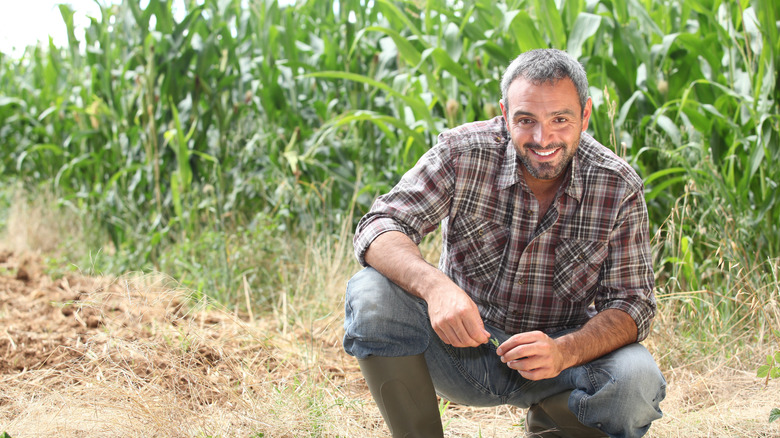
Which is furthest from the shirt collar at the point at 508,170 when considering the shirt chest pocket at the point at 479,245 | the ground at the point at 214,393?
the ground at the point at 214,393

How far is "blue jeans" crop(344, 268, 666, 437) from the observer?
1.51m

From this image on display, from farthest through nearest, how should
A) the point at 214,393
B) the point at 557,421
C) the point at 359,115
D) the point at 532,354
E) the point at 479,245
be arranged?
1. the point at 359,115
2. the point at 214,393
3. the point at 479,245
4. the point at 557,421
5. the point at 532,354

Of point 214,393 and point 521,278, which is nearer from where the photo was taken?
point 521,278

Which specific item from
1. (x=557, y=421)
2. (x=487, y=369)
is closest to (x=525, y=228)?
(x=487, y=369)

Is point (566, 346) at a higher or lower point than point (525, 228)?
lower

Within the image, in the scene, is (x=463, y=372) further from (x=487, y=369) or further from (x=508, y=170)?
(x=508, y=170)

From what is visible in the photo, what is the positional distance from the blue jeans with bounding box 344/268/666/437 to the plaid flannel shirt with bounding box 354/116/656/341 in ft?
0.39

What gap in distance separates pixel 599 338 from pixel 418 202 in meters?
0.52

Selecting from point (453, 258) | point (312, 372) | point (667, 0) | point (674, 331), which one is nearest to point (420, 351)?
point (453, 258)

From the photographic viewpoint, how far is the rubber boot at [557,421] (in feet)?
5.28

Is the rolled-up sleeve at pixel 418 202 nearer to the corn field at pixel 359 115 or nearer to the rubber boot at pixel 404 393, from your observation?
the rubber boot at pixel 404 393

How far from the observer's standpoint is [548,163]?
1.65m

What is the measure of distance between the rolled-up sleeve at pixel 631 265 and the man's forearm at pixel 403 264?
17.6 inches

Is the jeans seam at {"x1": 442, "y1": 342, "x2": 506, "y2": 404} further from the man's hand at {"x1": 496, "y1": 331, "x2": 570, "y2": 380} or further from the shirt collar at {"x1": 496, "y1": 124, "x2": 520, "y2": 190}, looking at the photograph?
the shirt collar at {"x1": 496, "y1": 124, "x2": 520, "y2": 190}
